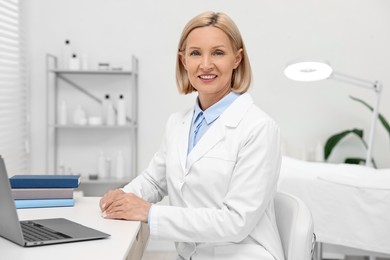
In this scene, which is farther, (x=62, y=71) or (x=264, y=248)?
(x=62, y=71)

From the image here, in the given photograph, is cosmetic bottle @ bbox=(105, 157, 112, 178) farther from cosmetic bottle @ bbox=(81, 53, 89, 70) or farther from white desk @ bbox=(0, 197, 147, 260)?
white desk @ bbox=(0, 197, 147, 260)

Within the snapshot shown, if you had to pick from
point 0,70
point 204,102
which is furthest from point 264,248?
point 0,70

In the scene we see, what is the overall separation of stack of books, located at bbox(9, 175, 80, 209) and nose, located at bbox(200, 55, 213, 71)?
491mm

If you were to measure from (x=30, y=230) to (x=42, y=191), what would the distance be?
0.31 m

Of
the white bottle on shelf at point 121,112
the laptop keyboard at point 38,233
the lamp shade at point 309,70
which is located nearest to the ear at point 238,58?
the laptop keyboard at point 38,233

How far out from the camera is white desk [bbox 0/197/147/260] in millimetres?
1068

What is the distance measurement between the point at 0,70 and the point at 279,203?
2.29 m

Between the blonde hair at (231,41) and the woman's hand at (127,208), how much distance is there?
0.45 metres

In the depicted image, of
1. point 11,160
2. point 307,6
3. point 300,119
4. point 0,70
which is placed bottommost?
point 11,160

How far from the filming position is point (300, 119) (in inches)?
145

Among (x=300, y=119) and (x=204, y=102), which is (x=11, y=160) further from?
(x=204, y=102)

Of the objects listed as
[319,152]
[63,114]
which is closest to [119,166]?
[63,114]

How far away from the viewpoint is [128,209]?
1.38m

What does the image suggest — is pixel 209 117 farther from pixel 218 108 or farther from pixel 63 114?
pixel 63 114
